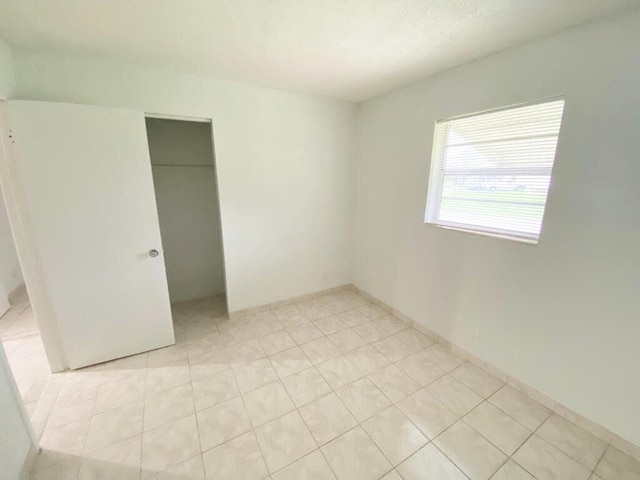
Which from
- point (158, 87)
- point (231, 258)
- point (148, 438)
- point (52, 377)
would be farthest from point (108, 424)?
point (158, 87)

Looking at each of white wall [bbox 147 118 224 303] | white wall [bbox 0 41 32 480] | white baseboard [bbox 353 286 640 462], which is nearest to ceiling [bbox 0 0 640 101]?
white wall [bbox 147 118 224 303]

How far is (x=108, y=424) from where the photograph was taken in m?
1.62

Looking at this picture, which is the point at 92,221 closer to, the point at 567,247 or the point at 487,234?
the point at 487,234

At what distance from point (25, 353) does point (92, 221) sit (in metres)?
1.47

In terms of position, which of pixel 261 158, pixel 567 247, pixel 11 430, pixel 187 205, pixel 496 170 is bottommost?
pixel 11 430

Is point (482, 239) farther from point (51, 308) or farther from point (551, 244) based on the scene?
point (51, 308)

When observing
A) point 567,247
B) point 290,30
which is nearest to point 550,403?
point 567,247

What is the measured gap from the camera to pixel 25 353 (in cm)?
226

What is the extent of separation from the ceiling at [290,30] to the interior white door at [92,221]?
434 millimetres

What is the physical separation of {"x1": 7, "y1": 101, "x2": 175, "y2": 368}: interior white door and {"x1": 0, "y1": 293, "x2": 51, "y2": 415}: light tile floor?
26 centimetres

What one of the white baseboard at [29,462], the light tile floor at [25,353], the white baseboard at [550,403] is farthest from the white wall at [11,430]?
the white baseboard at [550,403]

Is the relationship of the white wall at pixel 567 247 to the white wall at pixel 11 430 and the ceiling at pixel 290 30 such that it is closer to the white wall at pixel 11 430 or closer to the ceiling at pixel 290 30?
the ceiling at pixel 290 30

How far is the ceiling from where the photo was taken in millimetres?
1301

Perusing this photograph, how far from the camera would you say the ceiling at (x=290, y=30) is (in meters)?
1.30
